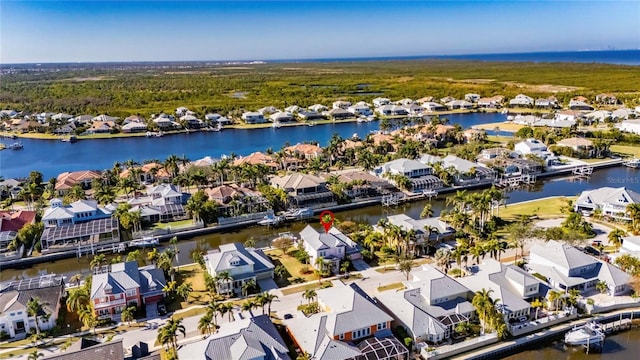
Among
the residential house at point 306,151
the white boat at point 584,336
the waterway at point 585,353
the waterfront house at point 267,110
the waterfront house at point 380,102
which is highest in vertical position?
the waterfront house at point 380,102

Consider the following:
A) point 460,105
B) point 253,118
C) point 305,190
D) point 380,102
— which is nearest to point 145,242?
point 305,190

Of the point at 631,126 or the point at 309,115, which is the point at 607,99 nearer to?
the point at 631,126

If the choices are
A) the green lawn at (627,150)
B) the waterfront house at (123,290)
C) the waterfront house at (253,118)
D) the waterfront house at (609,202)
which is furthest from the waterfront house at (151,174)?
the green lawn at (627,150)

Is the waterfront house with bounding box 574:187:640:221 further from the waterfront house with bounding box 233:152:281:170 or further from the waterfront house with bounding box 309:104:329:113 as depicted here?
the waterfront house with bounding box 309:104:329:113

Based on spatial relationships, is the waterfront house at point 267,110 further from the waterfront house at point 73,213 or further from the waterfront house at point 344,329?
the waterfront house at point 344,329

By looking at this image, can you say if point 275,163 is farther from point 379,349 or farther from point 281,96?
point 281,96

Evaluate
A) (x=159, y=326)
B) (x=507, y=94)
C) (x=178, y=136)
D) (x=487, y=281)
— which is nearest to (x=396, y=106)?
(x=507, y=94)
